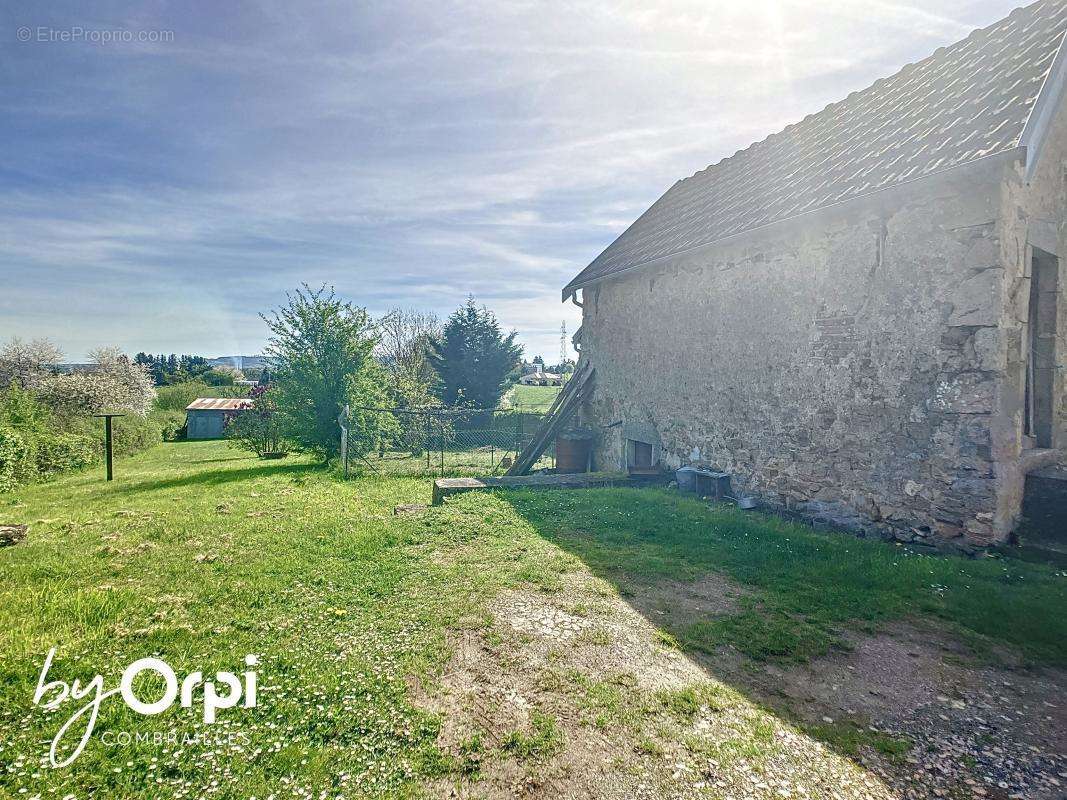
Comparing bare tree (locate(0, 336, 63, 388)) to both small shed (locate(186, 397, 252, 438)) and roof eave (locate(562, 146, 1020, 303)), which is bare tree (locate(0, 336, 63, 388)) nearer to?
small shed (locate(186, 397, 252, 438))

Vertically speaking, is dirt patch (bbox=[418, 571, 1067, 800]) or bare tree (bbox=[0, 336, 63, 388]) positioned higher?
bare tree (bbox=[0, 336, 63, 388])

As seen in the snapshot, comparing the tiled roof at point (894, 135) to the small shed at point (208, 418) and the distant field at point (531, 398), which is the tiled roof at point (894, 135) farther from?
the small shed at point (208, 418)

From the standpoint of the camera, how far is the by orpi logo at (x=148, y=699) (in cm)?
293

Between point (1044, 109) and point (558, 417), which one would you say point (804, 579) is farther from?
point (558, 417)

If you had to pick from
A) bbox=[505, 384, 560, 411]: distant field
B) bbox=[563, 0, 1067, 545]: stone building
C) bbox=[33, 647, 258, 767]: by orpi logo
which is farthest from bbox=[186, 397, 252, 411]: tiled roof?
bbox=[33, 647, 258, 767]: by orpi logo

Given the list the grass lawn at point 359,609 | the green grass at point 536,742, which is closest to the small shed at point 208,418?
the grass lawn at point 359,609

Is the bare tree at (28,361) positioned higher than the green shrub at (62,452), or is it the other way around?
the bare tree at (28,361)

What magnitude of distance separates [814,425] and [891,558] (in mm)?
2154

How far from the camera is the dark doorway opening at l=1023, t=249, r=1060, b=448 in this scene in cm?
634

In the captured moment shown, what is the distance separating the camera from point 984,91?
6.07 meters

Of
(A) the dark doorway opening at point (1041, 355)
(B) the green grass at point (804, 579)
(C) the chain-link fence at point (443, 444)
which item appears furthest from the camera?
(C) the chain-link fence at point (443, 444)

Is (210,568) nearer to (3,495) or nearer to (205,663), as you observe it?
(205,663)

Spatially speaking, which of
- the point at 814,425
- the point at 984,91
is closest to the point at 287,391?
the point at 814,425

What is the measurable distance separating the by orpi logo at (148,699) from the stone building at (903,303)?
7032mm
